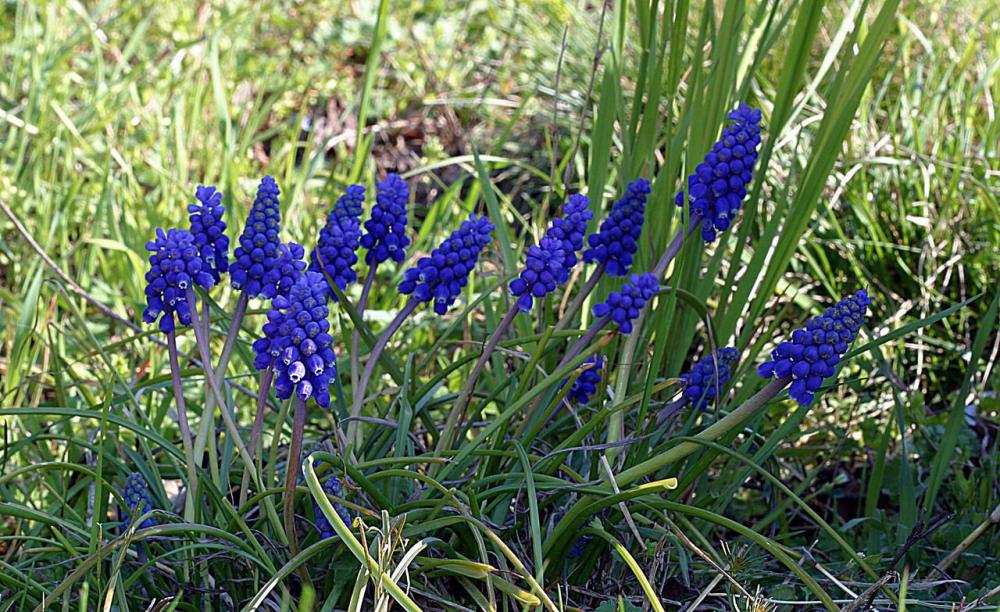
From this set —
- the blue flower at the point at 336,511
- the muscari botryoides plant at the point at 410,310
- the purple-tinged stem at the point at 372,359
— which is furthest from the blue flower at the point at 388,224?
the blue flower at the point at 336,511

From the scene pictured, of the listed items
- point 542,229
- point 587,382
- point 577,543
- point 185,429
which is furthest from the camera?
point 542,229

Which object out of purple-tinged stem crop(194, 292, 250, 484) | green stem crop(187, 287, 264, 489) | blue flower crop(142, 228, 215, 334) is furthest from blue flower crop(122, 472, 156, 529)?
blue flower crop(142, 228, 215, 334)

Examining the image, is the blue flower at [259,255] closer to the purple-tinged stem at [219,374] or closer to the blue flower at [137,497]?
the purple-tinged stem at [219,374]

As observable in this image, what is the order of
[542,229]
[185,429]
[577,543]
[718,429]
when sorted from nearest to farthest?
[718,429] < [185,429] < [577,543] < [542,229]

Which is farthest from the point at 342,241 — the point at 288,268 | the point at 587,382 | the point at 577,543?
the point at 577,543

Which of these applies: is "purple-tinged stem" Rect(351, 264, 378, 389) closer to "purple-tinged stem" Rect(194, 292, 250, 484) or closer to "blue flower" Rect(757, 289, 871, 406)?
"purple-tinged stem" Rect(194, 292, 250, 484)

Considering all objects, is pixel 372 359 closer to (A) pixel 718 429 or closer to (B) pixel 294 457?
(B) pixel 294 457

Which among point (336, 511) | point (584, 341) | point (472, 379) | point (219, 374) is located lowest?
point (336, 511)
